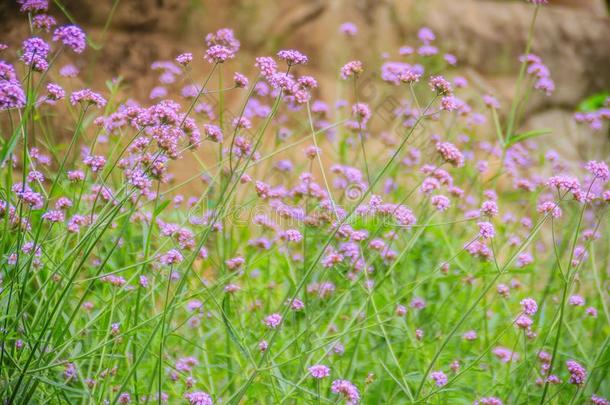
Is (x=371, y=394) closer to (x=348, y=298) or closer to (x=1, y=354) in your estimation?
(x=348, y=298)

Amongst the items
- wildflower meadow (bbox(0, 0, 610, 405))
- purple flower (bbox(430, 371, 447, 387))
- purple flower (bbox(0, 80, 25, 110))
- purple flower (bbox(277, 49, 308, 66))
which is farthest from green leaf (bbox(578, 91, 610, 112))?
purple flower (bbox(0, 80, 25, 110))

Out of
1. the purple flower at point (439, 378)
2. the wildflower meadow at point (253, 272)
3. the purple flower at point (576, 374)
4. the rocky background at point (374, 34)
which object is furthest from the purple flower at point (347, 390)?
the rocky background at point (374, 34)

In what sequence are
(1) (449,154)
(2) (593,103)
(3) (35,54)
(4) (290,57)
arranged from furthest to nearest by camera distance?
1. (2) (593,103)
2. (1) (449,154)
3. (4) (290,57)
4. (3) (35,54)

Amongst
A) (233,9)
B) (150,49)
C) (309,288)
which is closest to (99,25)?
(150,49)

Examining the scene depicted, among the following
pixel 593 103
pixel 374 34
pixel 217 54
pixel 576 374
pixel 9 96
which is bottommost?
pixel 576 374

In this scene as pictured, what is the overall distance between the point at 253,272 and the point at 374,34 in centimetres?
278

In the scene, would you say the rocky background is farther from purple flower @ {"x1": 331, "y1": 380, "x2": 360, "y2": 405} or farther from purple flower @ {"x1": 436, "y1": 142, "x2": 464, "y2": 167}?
purple flower @ {"x1": 331, "y1": 380, "x2": 360, "y2": 405}

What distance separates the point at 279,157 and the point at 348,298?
1.62 metres

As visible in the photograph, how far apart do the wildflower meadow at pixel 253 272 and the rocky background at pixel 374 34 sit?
0.61 meters

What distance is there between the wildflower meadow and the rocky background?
2.00ft

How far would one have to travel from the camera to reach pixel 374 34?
538 cm

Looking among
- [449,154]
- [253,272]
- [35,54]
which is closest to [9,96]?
[35,54]

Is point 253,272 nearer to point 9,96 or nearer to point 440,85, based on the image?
point 440,85

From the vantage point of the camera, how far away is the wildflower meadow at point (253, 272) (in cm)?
175
